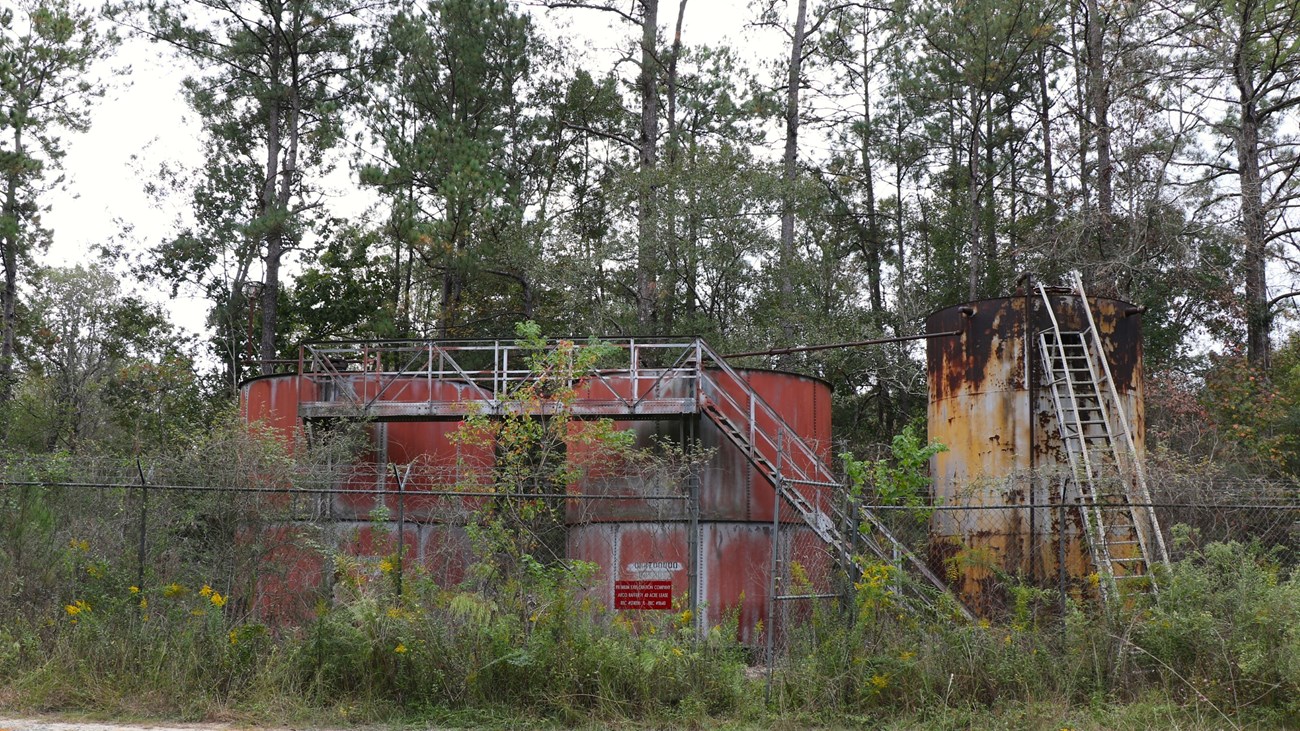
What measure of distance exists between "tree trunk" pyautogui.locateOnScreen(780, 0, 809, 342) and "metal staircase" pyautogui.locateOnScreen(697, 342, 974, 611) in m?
10.2

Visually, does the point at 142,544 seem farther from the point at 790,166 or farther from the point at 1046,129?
the point at 1046,129

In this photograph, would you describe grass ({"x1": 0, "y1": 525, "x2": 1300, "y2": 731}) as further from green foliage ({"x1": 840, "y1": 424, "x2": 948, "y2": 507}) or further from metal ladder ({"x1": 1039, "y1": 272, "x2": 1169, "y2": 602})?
green foliage ({"x1": 840, "y1": 424, "x2": 948, "y2": 507})

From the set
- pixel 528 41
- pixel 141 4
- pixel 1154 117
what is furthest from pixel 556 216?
pixel 1154 117

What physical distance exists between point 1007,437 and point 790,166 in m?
18.1

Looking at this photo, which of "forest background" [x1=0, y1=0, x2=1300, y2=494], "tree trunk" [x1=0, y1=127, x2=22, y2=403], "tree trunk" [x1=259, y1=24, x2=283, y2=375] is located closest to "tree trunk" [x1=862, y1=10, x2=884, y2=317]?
"forest background" [x1=0, y1=0, x2=1300, y2=494]

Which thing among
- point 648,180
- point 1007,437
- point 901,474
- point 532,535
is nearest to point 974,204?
point 648,180

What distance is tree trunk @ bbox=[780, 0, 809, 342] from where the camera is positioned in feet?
98.7

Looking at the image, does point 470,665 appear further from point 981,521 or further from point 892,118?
point 892,118

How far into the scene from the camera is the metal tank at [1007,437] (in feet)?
49.4

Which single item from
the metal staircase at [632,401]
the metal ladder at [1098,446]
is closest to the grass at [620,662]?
the metal ladder at [1098,446]

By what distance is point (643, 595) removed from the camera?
50.5ft

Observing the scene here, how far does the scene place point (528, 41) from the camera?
118 feet

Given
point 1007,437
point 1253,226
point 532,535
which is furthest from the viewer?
point 1253,226

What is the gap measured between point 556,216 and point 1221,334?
20.3m
